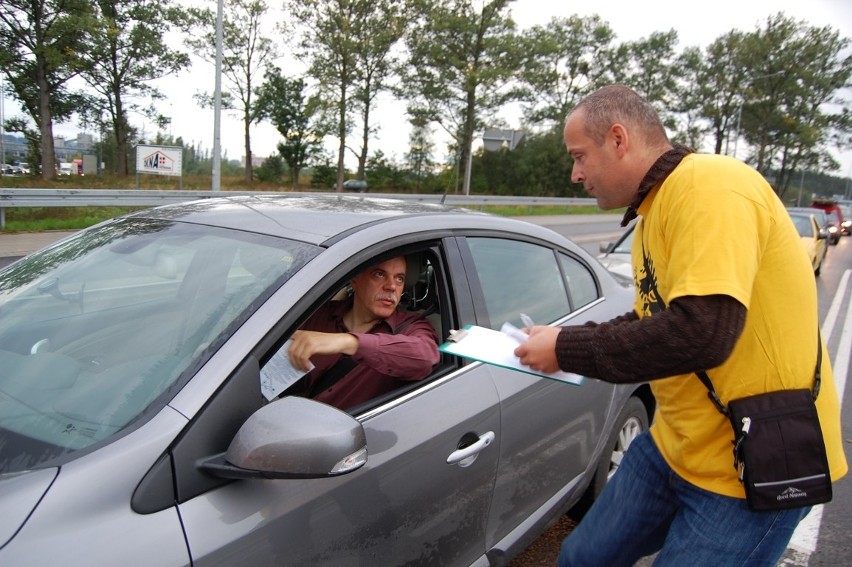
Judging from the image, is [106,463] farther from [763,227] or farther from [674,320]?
[763,227]

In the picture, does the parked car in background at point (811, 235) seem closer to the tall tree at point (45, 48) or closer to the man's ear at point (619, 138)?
the man's ear at point (619, 138)

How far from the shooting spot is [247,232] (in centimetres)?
197

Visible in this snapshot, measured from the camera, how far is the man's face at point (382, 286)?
226 cm

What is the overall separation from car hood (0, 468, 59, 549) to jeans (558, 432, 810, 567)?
4.89 ft

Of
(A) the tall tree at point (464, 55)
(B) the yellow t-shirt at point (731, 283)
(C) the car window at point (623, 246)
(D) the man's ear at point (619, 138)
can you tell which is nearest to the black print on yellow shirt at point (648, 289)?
(B) the yellow t-shirt at point (731, 283)

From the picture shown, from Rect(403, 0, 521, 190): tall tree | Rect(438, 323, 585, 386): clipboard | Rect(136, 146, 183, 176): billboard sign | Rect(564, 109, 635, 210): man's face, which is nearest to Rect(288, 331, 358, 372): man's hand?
Rect(438, 323, 585, 386): clipboard

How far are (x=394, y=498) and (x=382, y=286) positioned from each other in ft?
2.75

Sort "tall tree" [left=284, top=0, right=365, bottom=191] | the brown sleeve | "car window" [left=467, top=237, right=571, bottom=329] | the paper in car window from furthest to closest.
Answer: "tall tree" [left=284, top=0, right=365, bottom=191] → "car window" [left=467, top=237, right=571, bottom=329] → the paper in car window → the brown sleeve

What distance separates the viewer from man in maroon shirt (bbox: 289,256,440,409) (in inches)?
74.9

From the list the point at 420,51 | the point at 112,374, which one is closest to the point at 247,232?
the point at 112,374

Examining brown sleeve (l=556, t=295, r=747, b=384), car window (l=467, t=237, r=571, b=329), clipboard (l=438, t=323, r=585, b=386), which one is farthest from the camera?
car window (l=467, t=237, r=571, b=329)

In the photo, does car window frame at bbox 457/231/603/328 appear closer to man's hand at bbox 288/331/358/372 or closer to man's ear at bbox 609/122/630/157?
man's hand at bbox 288/331/358/372

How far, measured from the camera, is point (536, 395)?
232 cm

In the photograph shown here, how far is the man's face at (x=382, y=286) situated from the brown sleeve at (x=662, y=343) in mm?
971
